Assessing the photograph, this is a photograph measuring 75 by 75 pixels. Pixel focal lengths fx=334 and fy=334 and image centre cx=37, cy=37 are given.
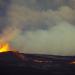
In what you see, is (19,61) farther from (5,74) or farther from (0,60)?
(5,74)

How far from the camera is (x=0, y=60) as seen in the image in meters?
147

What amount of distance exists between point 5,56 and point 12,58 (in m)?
4.51

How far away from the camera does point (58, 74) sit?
105 metres

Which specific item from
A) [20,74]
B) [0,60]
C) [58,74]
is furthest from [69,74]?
[0,60]

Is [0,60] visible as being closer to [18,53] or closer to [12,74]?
[18,53]

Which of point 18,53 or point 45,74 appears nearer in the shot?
point 45,74

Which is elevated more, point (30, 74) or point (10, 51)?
point (10, 51)

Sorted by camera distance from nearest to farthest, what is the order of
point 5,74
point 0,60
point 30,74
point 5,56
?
point 5,74 < point 30,74 < point 0,60 < point 5,56

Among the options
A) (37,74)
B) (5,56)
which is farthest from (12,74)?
(5,56)

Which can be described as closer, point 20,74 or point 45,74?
point 20,74

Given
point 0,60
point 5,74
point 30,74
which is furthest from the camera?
point 0,60

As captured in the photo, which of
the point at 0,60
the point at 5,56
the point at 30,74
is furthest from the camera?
the point at 5,56

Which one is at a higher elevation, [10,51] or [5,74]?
[10,51]

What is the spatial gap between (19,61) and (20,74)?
182 feet
